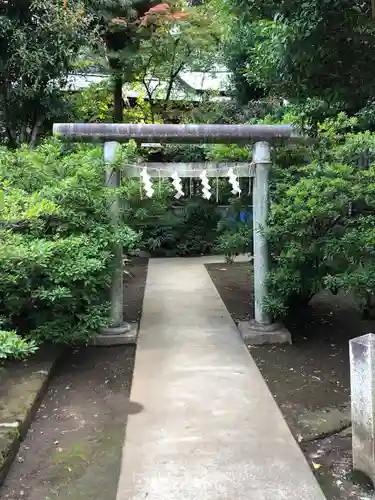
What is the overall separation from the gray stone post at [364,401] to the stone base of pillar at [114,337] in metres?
3.24

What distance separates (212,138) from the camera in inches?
219

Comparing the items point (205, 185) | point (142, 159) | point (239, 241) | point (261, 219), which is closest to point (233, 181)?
point (205, 185)

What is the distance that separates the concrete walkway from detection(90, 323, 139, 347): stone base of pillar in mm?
142

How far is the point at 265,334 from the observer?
5.71 m

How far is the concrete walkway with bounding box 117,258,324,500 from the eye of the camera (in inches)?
115

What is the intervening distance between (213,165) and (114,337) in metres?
2.27

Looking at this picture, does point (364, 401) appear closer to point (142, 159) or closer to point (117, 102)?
point (142, 159)

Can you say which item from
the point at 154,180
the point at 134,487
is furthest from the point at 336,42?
the point at 154,180

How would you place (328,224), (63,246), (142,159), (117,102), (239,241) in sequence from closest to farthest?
(63,246)
(328,224)
(239,241)
(142,159)
(117,102)

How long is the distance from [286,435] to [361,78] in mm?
2512

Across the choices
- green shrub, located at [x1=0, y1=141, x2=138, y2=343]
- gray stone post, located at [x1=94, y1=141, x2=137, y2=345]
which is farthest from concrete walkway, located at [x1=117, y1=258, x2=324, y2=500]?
green shrub, located at [x1=0, y1=141, x2=138, y2=343]

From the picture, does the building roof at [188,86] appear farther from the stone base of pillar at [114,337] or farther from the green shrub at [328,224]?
the stone base of pillar at [114,337]

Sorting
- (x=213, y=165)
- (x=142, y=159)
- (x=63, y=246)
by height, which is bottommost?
(x=63, y=246)

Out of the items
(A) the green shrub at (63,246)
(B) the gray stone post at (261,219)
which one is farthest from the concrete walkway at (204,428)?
(A) the green shrub at (63,246)
